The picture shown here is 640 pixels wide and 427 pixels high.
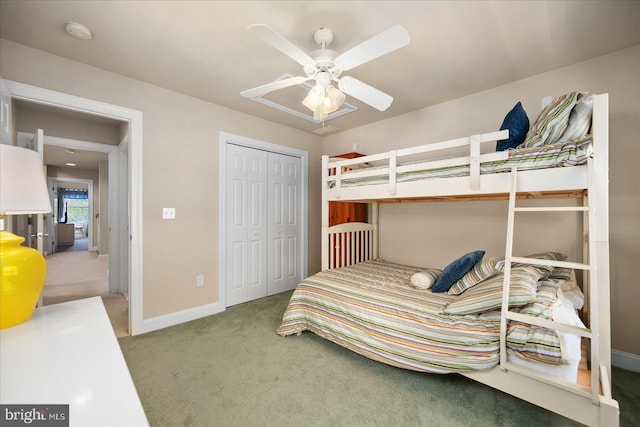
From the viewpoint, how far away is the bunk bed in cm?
133

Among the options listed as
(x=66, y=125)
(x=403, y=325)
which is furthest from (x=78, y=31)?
(x=403, y=325)

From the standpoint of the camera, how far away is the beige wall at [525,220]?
6.57ft

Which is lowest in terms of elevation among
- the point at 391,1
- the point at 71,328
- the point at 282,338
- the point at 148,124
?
the point at 282,338

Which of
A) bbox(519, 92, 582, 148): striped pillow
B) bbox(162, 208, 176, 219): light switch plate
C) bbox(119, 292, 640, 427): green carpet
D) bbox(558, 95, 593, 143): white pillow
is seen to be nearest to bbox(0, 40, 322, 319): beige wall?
bbox(162, 208, 176, 219): light switch plate

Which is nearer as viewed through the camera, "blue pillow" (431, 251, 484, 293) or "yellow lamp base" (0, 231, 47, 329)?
"yellow lamp base" (0, 231, 47, 329)

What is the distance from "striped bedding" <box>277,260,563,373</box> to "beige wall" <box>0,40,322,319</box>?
1.22 meters

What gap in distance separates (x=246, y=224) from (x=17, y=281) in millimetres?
2378

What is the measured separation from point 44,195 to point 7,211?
0.17 m

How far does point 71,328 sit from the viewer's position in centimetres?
106

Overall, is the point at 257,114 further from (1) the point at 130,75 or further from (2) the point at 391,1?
(2) the point at 391,1

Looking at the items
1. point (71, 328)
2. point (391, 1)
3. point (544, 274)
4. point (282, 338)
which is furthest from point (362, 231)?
point (71, 328)

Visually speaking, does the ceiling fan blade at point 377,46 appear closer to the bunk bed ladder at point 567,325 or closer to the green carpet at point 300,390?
the bunk bed ladder at point 567,325

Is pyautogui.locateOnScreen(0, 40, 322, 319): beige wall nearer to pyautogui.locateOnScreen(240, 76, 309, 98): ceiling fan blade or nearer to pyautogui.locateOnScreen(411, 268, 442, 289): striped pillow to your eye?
pyautogui.locateOnScreen(240, 76, 309, 98): ceiling fan blade

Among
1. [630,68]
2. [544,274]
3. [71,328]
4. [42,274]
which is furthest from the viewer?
[630,68]
